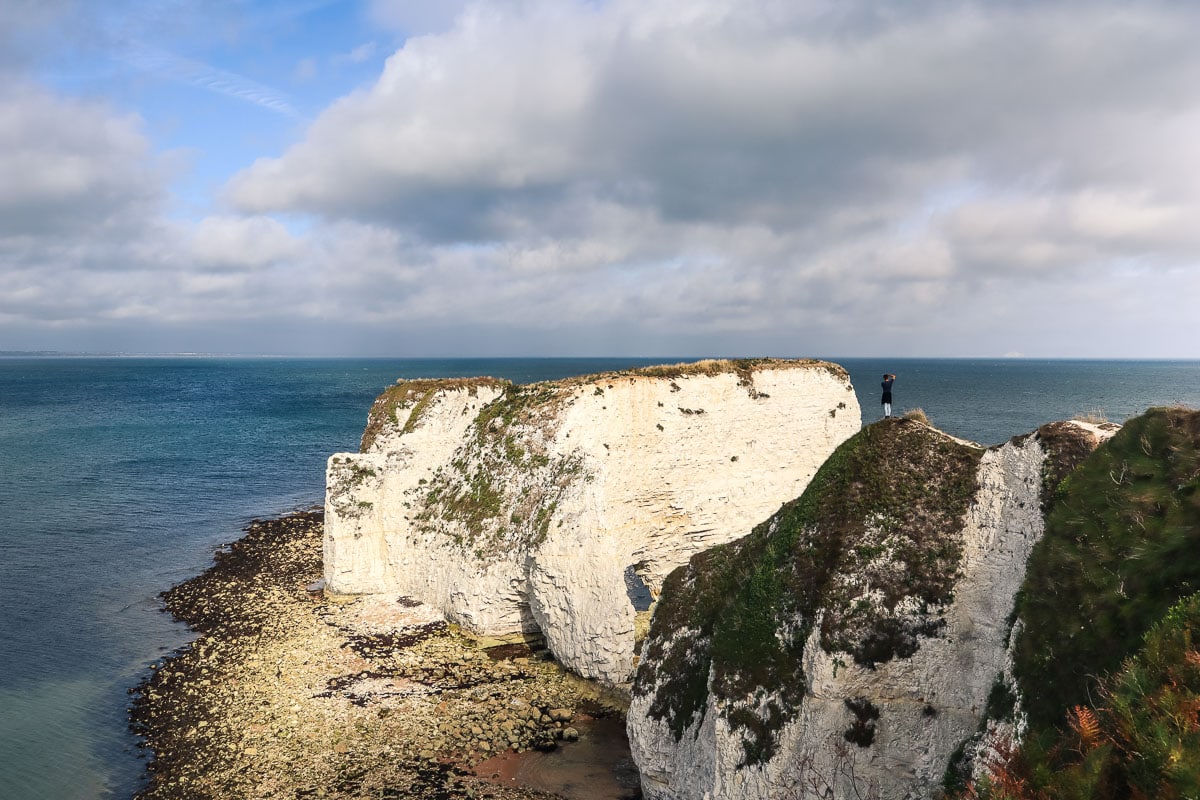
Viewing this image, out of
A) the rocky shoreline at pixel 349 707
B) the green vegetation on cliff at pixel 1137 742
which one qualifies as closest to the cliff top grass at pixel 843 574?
the green vegetation on cliff at pixel 1137 742

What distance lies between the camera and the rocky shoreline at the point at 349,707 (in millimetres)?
Result: 17453

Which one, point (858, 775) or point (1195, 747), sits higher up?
point (1195, 747)

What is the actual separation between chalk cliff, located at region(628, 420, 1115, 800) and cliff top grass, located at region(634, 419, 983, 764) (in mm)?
25

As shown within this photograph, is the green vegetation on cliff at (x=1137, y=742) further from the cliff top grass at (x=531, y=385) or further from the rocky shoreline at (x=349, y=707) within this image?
the cliff top grass at (x=531, y=385)

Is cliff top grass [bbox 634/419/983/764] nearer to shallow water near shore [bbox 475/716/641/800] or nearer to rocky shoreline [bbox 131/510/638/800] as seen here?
shallow water near shore [bbox 475/716/641/800]

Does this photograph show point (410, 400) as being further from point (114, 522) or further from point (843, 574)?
point (843, 574)

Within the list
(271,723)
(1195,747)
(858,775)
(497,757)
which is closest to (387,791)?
(497,757)

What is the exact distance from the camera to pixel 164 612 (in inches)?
1150

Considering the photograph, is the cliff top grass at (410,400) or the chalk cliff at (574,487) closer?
the chalk cliff at (574,487)

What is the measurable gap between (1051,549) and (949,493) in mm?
2025

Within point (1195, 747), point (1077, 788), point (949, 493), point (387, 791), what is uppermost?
point (949, 493)

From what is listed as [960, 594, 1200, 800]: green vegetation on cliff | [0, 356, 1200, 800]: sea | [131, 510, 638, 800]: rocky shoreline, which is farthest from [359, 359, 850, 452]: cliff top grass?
[960, 594, 1200, 800]: green vegetation on cliff

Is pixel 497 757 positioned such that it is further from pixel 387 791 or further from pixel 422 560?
pixel 422 560

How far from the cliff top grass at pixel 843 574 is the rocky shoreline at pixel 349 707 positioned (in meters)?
6.57
